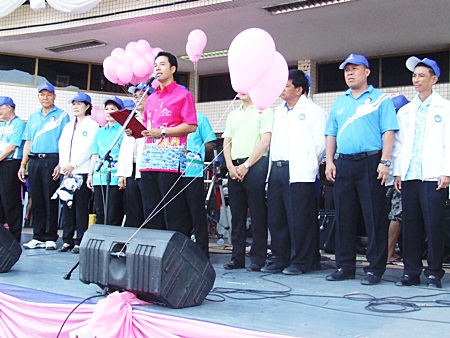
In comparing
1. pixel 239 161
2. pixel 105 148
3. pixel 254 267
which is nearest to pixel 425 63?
pixel 239 161

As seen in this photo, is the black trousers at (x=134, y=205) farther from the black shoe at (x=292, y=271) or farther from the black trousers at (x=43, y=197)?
the black shoe at (x=292, y=271)

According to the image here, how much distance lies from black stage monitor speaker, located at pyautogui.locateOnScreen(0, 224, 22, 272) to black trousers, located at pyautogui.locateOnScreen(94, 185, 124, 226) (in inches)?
54.0

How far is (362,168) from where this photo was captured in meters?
3.87

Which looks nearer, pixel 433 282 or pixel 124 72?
pixel 433 282

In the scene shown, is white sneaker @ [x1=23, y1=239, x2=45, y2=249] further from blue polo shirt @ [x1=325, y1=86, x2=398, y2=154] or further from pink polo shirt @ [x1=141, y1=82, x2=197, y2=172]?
blue polo shirt @ [x1=325, y1=86, x2=398, y2=154]

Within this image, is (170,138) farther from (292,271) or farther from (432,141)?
(432,141)

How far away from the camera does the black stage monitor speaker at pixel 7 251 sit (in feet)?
13.3

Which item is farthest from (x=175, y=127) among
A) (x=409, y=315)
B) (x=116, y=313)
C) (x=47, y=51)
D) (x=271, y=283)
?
(x=47, y=51)

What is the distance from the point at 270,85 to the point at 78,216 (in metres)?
2.81

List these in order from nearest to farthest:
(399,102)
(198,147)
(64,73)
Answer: (399,102) → (198,147) → (64,73)

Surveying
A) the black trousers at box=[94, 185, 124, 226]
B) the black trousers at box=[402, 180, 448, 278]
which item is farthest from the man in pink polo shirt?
the black trousers at box=[402, 180, 448, 278]

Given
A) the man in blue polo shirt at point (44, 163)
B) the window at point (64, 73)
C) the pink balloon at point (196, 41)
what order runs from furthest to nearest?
the window at point (64, 73) < the pink balloon at point (196, 41) < the man in blue polo shirt at point (44, 163)

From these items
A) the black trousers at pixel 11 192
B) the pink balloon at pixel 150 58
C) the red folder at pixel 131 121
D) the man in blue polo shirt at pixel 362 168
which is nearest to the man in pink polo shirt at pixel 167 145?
the red folder at pixel 131 121

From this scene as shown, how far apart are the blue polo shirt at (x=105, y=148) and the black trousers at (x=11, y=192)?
92 cm
